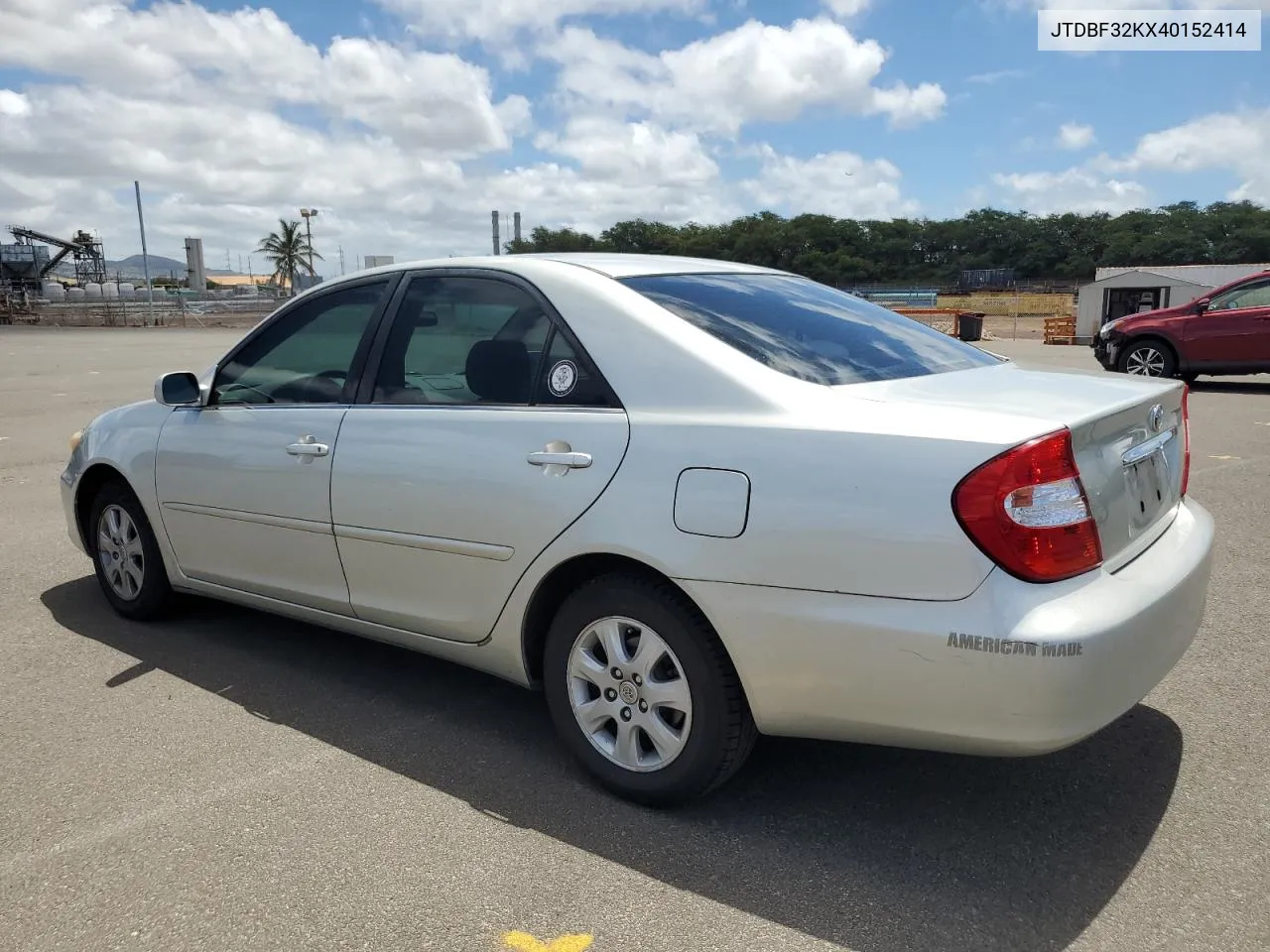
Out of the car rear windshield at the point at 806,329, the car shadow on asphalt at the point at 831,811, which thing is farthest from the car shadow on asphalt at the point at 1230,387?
the car shadow on asphalt at the point at 831,811

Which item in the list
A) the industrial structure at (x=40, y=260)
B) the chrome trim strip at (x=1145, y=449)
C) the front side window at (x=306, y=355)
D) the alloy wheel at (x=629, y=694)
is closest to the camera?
the chrome trim strip at (x=1145, y=449)

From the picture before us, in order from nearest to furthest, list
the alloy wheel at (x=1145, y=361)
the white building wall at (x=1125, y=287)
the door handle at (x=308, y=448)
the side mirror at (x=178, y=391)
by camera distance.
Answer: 1. the door handle at (x=308, y=448)
2. the side mirror at (x=178, y=391)
3. the alloy wheel at (x=1145, y=361)
4. the white building wall at (x=1125, y=287)

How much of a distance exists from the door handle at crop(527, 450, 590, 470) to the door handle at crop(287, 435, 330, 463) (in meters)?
1.00

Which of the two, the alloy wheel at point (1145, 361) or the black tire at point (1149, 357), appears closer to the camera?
the black tire at point (1149, 357)

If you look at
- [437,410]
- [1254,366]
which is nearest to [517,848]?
[437,410]

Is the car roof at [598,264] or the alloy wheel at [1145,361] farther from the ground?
the car roof at [598,264]

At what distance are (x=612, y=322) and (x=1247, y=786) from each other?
92.9 inches

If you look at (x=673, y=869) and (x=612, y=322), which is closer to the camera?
(x=673, y=869)

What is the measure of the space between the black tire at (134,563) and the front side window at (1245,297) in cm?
1429

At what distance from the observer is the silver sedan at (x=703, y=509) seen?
2.42m

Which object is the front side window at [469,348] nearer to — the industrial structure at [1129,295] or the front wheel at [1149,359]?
the front wheel at [1149,359]

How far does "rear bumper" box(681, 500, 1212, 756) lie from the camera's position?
7.73ft

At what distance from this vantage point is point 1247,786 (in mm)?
3041

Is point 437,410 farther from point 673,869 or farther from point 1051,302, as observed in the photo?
point 1051,302
